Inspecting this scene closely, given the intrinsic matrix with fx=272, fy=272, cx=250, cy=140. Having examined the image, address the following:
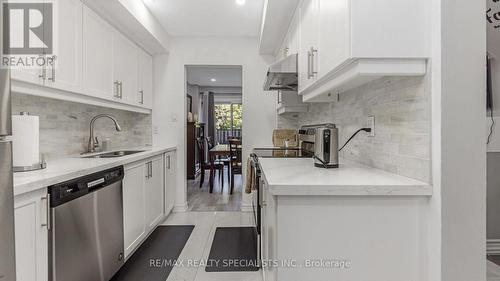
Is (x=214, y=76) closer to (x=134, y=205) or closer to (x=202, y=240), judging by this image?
(x=202, y=240)

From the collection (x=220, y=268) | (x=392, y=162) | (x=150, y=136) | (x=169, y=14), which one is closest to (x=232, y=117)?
(x=150, y=136)

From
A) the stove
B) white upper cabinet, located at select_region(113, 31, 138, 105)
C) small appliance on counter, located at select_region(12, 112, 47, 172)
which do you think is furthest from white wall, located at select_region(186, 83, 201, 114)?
small appliance on counter, located at select_region(12, 112, 47, 172)

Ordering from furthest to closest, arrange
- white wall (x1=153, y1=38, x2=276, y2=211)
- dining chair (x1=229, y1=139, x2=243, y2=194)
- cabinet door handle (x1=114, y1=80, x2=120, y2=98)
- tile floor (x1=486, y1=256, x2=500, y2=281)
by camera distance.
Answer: dining chair (x1=229, y1=139, x2=243, y2=194) → white wall (x1=153, y1=38, x2=276, y2=211) → cabinet door handle (x1=114, y1=80, x2=120, y2=98) → tile floor (x1=486, y1=256, x2=500, y2=281)

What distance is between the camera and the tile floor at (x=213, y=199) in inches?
154

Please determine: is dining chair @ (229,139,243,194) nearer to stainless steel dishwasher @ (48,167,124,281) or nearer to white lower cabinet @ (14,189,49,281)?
stainless steel dishwasher @ (48,167,124,281)

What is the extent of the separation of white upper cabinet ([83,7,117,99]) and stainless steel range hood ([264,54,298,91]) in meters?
1.49

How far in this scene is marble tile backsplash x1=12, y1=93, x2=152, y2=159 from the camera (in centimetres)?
200

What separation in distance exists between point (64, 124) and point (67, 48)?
72cm

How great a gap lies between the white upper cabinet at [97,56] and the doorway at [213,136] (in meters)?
1.37

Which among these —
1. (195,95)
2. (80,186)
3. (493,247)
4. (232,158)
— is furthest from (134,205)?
(195,95)

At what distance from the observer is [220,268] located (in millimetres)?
2188

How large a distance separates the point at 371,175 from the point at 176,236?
220cm

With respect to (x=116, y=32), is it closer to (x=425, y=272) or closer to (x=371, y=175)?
(x=371, y=175)

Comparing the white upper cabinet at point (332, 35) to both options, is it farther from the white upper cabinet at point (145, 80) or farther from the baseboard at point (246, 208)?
the baseboard at point (246, 208)
